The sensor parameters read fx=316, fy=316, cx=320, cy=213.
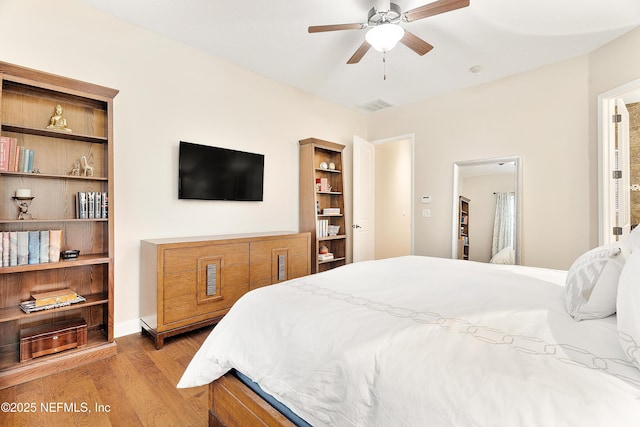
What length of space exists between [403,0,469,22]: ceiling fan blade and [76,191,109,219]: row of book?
2629mm

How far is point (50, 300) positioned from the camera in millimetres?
2219

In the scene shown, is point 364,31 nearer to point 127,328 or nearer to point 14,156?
point 14,156

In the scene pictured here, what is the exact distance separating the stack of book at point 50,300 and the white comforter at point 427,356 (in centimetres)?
146

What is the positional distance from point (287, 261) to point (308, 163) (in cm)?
138

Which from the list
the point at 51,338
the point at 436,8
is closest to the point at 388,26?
the point at 436,8

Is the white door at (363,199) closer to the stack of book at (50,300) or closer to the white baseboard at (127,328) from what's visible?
the white baseboard at (127,328)

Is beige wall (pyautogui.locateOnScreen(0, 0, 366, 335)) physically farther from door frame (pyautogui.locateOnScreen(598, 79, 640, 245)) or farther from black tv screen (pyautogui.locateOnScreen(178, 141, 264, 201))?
door frame (pyautogui.locateOnScreen(598, 79, 640, 245))

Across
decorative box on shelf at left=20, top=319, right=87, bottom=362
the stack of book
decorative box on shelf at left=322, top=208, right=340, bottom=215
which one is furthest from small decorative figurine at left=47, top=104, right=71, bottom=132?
decorative box on shelf at left=322, top=208, right=340, bottom=215

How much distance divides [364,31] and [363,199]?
2379 millimetres

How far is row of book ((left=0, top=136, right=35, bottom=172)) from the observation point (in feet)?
6.67

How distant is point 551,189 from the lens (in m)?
3.52

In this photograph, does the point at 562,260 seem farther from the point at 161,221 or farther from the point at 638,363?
the point at 161,221

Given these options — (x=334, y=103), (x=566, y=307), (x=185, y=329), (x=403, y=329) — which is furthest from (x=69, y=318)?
(x=334, y=103)

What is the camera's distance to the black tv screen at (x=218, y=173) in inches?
124
